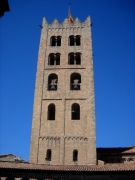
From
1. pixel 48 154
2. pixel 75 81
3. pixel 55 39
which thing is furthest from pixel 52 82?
pixel 48 154

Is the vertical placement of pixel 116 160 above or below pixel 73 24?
below

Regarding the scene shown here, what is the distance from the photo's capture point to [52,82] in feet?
74.9

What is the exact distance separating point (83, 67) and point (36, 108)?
5317 mm

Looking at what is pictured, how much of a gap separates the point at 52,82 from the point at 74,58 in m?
3.21

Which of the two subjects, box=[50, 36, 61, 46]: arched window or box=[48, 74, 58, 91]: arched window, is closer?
box=[48, 74, 58, 91]: arched window

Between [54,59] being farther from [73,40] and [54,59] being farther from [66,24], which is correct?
[66,24]

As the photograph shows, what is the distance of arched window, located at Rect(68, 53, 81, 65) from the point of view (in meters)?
24.3

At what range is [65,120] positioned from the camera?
2062cm

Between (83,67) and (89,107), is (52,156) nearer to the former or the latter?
(89,107)

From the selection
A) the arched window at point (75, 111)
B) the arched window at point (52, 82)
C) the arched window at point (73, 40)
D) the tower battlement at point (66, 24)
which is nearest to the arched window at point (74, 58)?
the arched window at point (73, 40)

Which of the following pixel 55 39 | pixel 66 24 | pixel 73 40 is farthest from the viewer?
pixel 66 24

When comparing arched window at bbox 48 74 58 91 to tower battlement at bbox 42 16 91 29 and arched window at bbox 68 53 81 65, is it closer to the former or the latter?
arched window at bbox 68 53 81 65

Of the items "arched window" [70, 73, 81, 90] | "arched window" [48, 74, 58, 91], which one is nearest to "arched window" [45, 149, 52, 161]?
"arched window" [48, 74, 58, 91]

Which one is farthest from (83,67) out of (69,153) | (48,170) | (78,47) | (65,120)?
(48,170)
